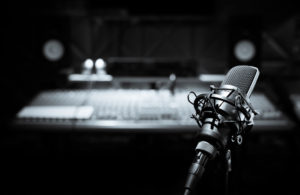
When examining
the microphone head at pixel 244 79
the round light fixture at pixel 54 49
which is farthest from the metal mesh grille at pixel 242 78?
the round light fixture at pixel 54 49

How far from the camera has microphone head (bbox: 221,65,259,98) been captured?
816 millimetres

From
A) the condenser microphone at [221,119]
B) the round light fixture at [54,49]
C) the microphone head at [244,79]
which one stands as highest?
the microphone head at [244,79]

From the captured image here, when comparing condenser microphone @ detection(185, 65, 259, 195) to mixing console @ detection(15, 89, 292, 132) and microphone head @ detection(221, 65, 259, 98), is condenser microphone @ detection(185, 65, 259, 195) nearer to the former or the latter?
microphone head @ detection(221, 65, 259, 98)

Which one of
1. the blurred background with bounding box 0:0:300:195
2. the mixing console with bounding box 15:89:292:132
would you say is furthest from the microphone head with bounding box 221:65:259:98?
the mixing console with bounding box 15:89:292:132

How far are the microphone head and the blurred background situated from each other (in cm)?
44

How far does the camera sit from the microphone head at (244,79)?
32.1 inches

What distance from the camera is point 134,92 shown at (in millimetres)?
2045

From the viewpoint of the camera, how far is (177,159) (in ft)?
7.99

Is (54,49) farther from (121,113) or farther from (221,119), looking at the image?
(221,119)

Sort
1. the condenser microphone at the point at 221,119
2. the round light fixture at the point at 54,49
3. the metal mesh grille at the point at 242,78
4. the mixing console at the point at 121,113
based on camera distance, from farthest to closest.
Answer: the round light fixture at the point at 54,49 < the mixing console at the point at 121,113 < the metal mesh grille at the point at 242,78 < the condenser microphone at the point at 221,119

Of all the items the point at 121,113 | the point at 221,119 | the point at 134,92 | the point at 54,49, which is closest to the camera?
the point at 221,119

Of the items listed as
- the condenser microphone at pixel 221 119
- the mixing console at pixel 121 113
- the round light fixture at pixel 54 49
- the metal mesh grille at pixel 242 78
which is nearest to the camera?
the condenser microphone at pixel 221 119

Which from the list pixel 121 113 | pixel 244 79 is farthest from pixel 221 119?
pixel 121 113

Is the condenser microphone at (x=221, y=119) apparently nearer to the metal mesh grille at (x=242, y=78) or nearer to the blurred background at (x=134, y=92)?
the metal mesh grille at (x=242, y=78)
